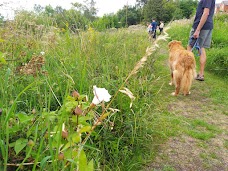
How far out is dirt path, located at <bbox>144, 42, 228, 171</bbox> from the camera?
2.00 m

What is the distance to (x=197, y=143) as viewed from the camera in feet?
7.79

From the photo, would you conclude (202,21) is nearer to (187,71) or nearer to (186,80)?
(187,71)

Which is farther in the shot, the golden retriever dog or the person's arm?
the person's arm

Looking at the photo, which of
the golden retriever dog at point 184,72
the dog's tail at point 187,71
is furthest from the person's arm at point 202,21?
the dog's tail at point 187,71

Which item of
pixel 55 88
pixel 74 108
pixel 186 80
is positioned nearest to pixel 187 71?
pixel 186 80

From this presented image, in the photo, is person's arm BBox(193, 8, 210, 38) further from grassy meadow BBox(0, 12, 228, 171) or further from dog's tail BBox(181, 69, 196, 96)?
grassy meadow BBox(0, 12, 228, 171)

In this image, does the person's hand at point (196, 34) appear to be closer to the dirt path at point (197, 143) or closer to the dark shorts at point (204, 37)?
the dark shorts at point (204, 37)

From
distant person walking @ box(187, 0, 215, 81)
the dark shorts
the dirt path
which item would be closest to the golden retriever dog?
the dirt path

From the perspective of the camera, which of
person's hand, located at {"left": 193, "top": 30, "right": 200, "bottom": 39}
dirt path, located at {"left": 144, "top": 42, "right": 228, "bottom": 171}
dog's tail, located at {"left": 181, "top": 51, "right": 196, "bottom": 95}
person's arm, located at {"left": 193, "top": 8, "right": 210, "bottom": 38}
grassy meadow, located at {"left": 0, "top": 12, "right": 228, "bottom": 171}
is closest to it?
grassy meadow, located at {"left": 0, "top": 12, "right": 228, "bottom": 171}

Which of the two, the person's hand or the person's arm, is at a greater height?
the person's arm

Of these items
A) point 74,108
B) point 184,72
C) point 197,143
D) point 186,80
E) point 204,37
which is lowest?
point 197,143

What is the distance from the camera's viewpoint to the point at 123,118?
6.87 ft

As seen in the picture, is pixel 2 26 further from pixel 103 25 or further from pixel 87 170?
pixel 87 170

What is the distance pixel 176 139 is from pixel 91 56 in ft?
4.51
